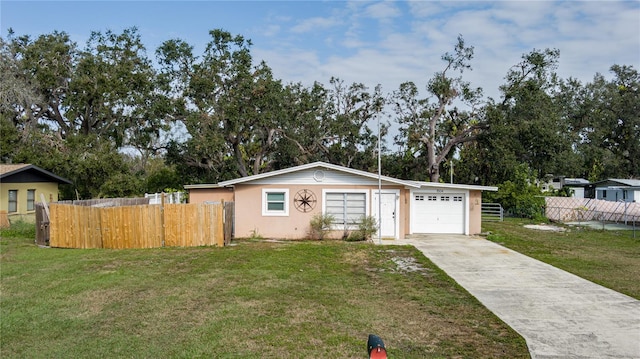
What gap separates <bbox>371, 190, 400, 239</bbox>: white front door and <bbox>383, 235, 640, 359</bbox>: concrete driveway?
392 cm

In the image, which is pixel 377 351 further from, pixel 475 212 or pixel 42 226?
pixel 475 212

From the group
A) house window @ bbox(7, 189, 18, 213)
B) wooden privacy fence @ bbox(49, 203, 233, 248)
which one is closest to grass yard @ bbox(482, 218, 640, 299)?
wooden privacy fence @ bbox(49, 203, 233, 248)

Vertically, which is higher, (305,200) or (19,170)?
(19,170)

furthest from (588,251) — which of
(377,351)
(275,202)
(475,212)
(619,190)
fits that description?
(619,190)

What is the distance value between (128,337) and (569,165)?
41430 millimetres

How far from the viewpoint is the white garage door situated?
19.5 metres

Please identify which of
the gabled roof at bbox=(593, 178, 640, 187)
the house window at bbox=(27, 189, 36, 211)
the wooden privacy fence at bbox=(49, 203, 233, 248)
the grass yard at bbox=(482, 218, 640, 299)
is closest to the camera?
the grass yard at bbox=(482, 218, 640, 299)

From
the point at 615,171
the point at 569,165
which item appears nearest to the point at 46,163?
the point at 569,165

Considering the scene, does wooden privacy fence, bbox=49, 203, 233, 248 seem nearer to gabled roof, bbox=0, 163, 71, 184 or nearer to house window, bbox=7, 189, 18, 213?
gabled roof, bbox=0, 163, 71, 184

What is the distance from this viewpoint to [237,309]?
24.9 feet

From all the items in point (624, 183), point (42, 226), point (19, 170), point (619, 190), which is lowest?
point (42, 226)

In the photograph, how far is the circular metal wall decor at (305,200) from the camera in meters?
17.3

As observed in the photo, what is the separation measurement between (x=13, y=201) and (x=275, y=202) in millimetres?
13357

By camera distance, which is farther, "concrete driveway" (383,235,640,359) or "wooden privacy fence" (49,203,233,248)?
"wooden privacy fence" (49,203,233,248)
